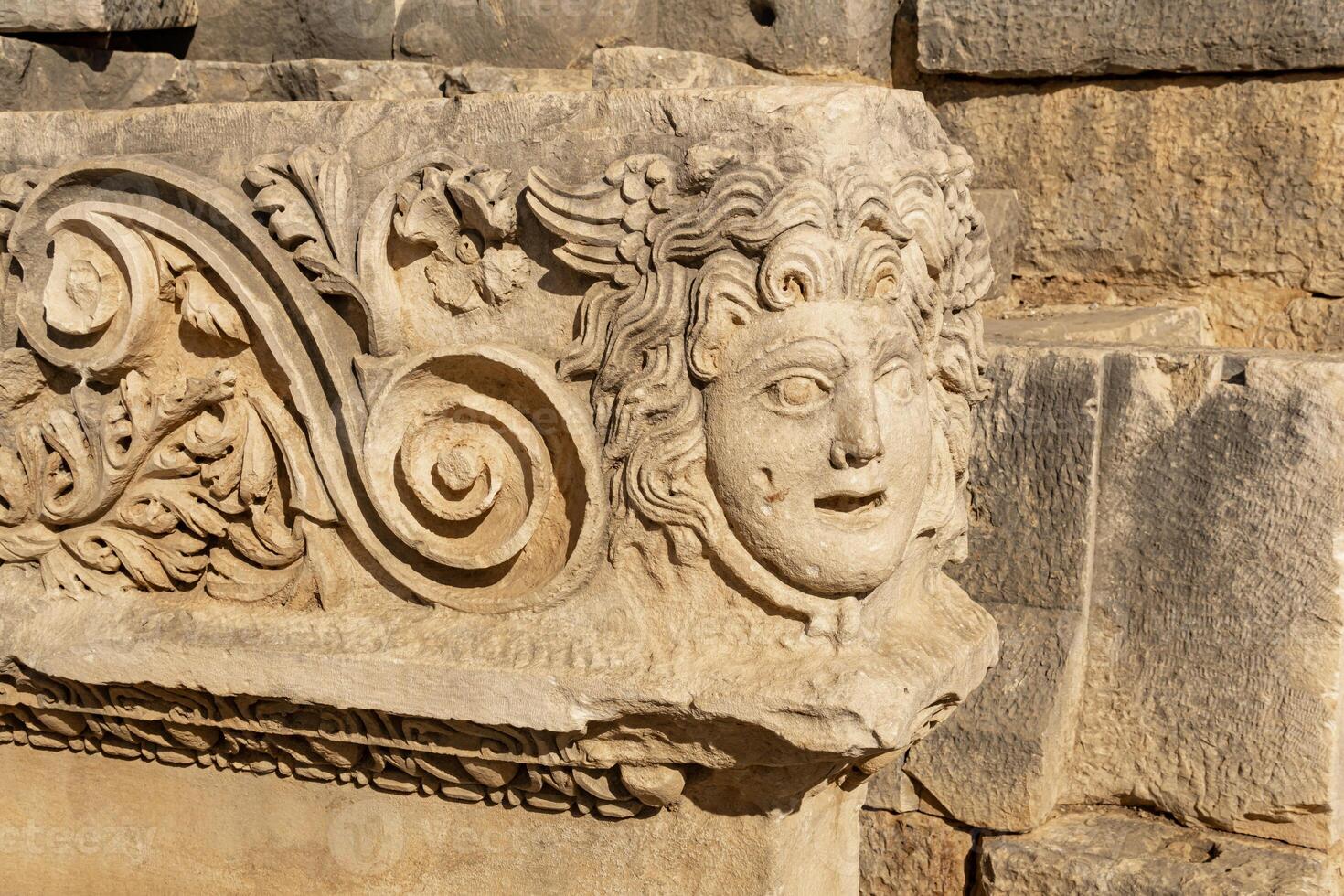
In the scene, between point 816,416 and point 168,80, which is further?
point 168,80

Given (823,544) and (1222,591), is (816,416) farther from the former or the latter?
(1222,591)

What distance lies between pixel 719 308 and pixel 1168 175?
5.94ft

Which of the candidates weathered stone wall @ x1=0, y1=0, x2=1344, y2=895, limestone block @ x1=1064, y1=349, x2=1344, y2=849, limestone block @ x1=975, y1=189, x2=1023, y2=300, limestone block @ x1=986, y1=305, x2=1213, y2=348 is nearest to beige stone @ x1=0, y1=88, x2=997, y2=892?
weathered stone wall @ x1=0, y1=0, x2=1344, y2=895

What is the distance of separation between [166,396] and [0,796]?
0.88 meters

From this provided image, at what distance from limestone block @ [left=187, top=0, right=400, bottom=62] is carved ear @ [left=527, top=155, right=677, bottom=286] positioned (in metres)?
1.36

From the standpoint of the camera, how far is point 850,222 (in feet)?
6.54

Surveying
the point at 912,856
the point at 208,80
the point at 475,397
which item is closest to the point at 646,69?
the point at 475,397

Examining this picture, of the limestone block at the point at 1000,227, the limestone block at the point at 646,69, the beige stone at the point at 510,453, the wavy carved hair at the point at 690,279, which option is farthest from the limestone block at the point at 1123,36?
the wavy carved hair at the point at 690,279

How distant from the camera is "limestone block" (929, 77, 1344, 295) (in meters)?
3.31

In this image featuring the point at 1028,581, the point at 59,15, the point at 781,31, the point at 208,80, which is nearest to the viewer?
the point at 1028,581

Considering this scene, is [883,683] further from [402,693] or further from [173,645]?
[173,645]

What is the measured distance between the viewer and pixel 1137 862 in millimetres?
2684

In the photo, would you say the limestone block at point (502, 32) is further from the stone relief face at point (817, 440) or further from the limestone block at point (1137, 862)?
the limestone block at point (1137, 862)

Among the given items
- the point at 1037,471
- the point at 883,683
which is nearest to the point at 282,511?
the point at 883,683
